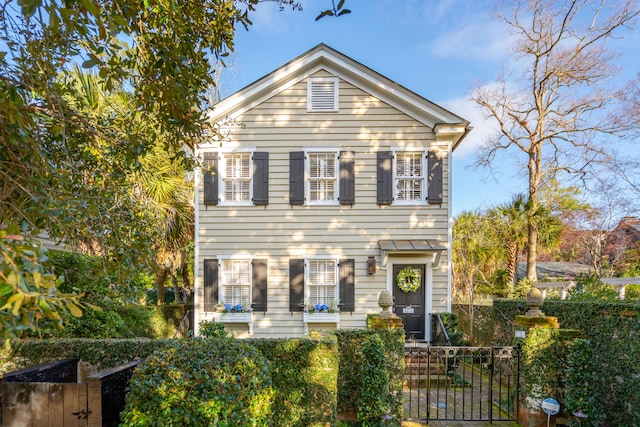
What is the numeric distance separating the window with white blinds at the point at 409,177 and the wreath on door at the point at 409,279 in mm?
1859

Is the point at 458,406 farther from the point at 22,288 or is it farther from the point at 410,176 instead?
the point at 22,288

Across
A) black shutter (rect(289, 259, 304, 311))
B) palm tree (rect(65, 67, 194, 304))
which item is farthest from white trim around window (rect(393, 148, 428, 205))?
palm tree (rect(65, 67, 194, 304))

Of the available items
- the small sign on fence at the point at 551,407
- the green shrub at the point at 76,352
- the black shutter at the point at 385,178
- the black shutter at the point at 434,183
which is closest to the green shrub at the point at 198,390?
the green shrub at the point at 76,352

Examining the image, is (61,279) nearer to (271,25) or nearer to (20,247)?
(20,247)

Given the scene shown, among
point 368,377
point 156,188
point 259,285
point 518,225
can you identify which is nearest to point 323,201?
point 259,285

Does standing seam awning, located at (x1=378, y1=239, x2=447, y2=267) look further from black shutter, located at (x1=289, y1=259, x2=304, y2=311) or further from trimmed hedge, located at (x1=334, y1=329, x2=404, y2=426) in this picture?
trimmed hedge, located at (x1=334, y1=329, x2=404, y2=426)

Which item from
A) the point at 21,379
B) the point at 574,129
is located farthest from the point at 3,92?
the point at 574,129

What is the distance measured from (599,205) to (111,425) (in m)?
17.7

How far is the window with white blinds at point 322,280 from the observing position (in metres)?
8.19

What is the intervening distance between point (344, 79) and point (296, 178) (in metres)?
2.96

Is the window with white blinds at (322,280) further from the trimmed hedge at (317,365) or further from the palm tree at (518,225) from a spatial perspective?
the palm tree at (518,225)

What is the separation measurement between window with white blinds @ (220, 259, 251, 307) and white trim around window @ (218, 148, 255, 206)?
158 cm

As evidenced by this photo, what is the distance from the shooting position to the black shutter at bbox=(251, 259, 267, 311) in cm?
806

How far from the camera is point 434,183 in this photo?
27.1 ft
